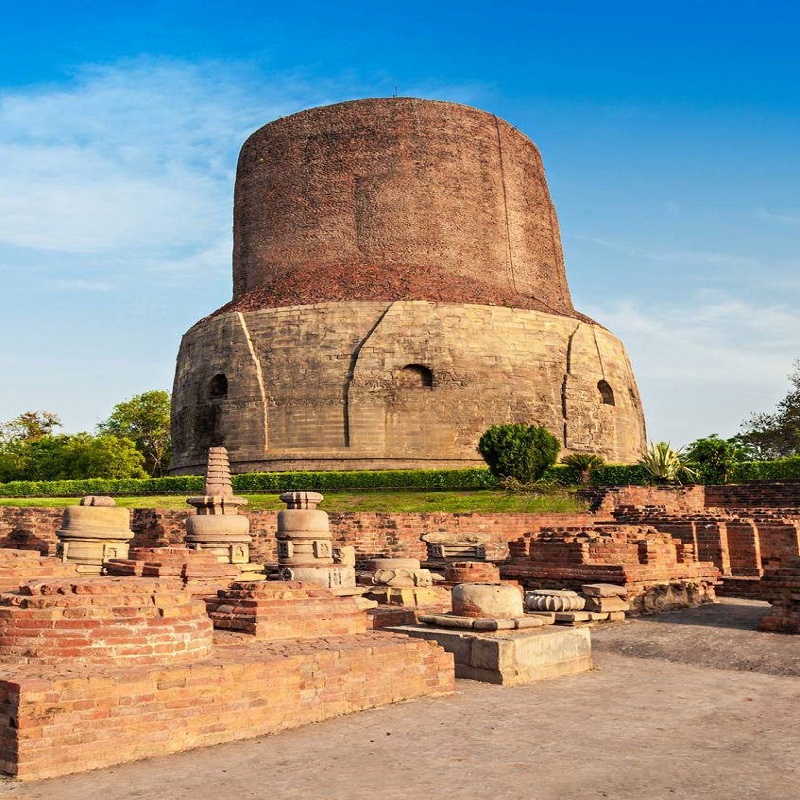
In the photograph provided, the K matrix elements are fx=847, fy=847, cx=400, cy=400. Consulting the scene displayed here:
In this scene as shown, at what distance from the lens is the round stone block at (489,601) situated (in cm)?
658

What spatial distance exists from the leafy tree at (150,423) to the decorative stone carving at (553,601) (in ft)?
126

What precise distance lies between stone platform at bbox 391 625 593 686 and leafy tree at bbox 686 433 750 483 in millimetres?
14945

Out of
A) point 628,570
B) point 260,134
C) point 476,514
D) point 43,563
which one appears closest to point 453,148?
point 260,134

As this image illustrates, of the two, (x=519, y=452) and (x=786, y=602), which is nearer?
(x=786, y=602)

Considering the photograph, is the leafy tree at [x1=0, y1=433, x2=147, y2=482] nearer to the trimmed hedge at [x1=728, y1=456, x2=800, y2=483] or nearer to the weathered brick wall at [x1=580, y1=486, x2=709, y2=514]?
the weathered brick wall at [x1=580, y1=486, x2=709, y2=514]

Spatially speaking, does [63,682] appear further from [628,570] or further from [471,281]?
[471,281]

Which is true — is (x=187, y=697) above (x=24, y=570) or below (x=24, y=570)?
below

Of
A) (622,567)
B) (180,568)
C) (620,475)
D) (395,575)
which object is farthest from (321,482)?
(622,567)

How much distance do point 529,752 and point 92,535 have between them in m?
8.06

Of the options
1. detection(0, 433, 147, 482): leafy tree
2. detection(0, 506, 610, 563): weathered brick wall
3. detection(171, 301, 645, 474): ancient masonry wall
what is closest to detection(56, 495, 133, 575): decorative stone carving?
detection(0, 506, 610, 563): weathered brick wall

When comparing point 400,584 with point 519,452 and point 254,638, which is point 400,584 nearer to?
point 254,638

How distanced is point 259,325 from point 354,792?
22.8 metres

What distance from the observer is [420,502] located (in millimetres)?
18141

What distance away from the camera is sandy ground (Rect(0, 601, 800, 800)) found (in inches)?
142
